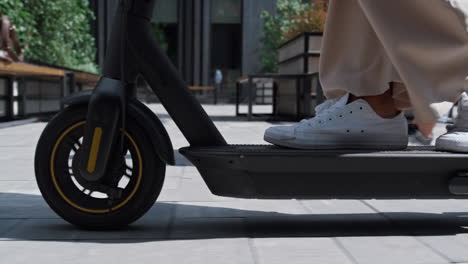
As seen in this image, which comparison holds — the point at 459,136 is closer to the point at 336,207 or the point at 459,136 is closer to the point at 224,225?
the point at 336,207

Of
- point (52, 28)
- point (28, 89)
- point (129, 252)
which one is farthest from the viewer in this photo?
point (52, 28)

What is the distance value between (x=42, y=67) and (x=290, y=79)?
15.3 ft

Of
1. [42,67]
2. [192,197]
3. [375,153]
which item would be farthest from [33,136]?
[375,153]

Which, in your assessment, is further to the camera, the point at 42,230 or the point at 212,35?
the point at 212,35

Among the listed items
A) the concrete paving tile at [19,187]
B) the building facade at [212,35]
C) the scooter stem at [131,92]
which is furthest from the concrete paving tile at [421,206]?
the building facade at [212,35]

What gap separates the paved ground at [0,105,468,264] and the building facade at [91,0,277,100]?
31.3 m

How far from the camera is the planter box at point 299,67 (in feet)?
41.4

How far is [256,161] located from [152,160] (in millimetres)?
419

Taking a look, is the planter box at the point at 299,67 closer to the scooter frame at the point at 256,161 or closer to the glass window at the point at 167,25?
the scooter frame at the point at 256,161

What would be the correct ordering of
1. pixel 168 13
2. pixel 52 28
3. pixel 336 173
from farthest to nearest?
pixel 168 13 < pixel 52 28 < pixel 336 173

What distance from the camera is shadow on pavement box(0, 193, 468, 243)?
3043 millimetres

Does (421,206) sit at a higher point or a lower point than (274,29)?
lower

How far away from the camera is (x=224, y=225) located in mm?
3281

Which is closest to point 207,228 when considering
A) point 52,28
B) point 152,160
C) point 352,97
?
point 152,160
